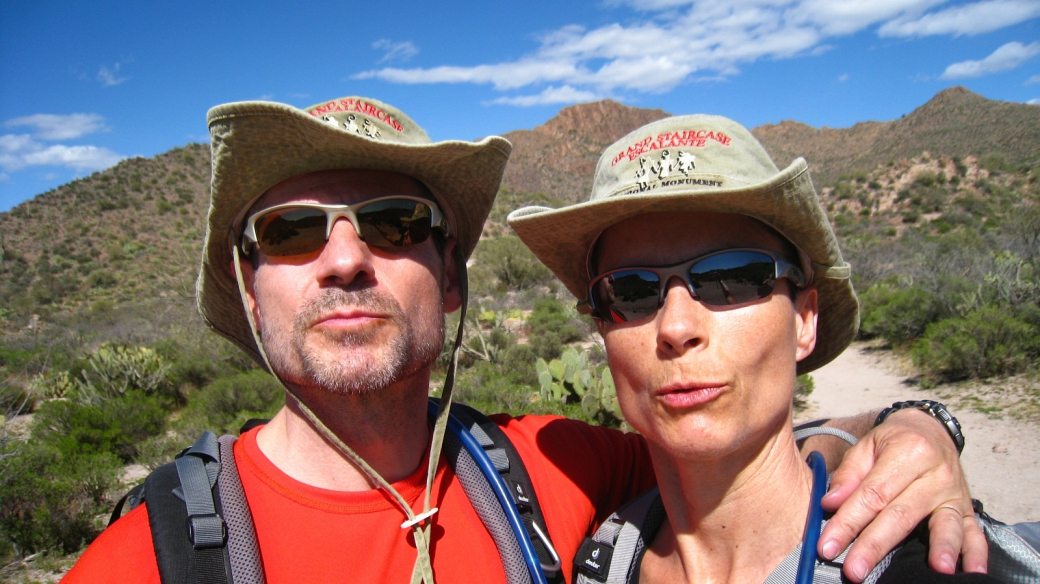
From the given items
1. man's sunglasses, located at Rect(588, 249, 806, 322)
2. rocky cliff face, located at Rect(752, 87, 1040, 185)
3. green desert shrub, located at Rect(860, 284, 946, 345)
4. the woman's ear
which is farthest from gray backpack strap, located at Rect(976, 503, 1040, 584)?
rocky cliff face, located at Rect(752, 87, 1040, 185)

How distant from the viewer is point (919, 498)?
1.33 metres

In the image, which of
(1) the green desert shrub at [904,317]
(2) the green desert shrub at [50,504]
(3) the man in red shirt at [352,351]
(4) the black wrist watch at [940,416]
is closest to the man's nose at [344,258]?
(3) the man in red shirt at [352,351]

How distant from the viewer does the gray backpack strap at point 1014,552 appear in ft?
3.77

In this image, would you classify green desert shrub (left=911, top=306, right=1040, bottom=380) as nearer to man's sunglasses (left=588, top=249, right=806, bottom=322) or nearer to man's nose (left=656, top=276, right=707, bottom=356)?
man's sunglasses (left=588, top=249, right=806, bottom=322)

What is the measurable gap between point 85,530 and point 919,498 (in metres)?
6.36

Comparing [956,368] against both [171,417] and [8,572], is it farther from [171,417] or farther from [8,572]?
[171,417]

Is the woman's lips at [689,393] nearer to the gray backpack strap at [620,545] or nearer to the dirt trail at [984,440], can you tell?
the gray backpack strap at [620,545]

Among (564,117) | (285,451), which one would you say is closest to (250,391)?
(285,451)

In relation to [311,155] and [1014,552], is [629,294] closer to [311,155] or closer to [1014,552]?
[1014,552]

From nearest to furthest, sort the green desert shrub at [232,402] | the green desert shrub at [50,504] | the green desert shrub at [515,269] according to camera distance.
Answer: the green desert shrub at [50,504]
the green desert shrub at [232,402]
the green desert shrub at [515,269]

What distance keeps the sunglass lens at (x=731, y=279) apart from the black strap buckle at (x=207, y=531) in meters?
1.34

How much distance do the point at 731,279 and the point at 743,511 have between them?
64 centimetres

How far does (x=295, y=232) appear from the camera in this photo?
188 centimetres

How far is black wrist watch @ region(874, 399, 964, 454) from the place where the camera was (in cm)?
168
